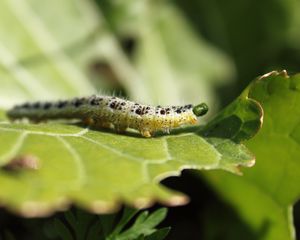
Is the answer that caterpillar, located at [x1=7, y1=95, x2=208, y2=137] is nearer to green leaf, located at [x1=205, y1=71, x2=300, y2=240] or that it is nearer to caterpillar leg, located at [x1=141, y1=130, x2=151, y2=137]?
caterpillar leg, located at [x1=141, y1=130, x2=151, y2=137]

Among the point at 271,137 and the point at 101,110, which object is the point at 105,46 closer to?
the point at 101,110

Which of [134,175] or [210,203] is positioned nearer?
[134,175]

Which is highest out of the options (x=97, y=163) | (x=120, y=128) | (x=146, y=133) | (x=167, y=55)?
(x=167, y=55)

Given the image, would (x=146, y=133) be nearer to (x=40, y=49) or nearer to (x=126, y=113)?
(x=126, y=113)

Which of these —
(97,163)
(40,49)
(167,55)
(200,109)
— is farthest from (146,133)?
(167,55)

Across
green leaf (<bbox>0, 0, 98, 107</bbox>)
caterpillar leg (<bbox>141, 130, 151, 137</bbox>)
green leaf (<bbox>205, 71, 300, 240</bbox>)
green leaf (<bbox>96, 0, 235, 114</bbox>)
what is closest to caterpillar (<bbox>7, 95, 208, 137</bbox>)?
caterpillar leg (<bbox>141, 130, 151, 137</bbox>)

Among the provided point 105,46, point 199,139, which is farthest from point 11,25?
point 199,139
